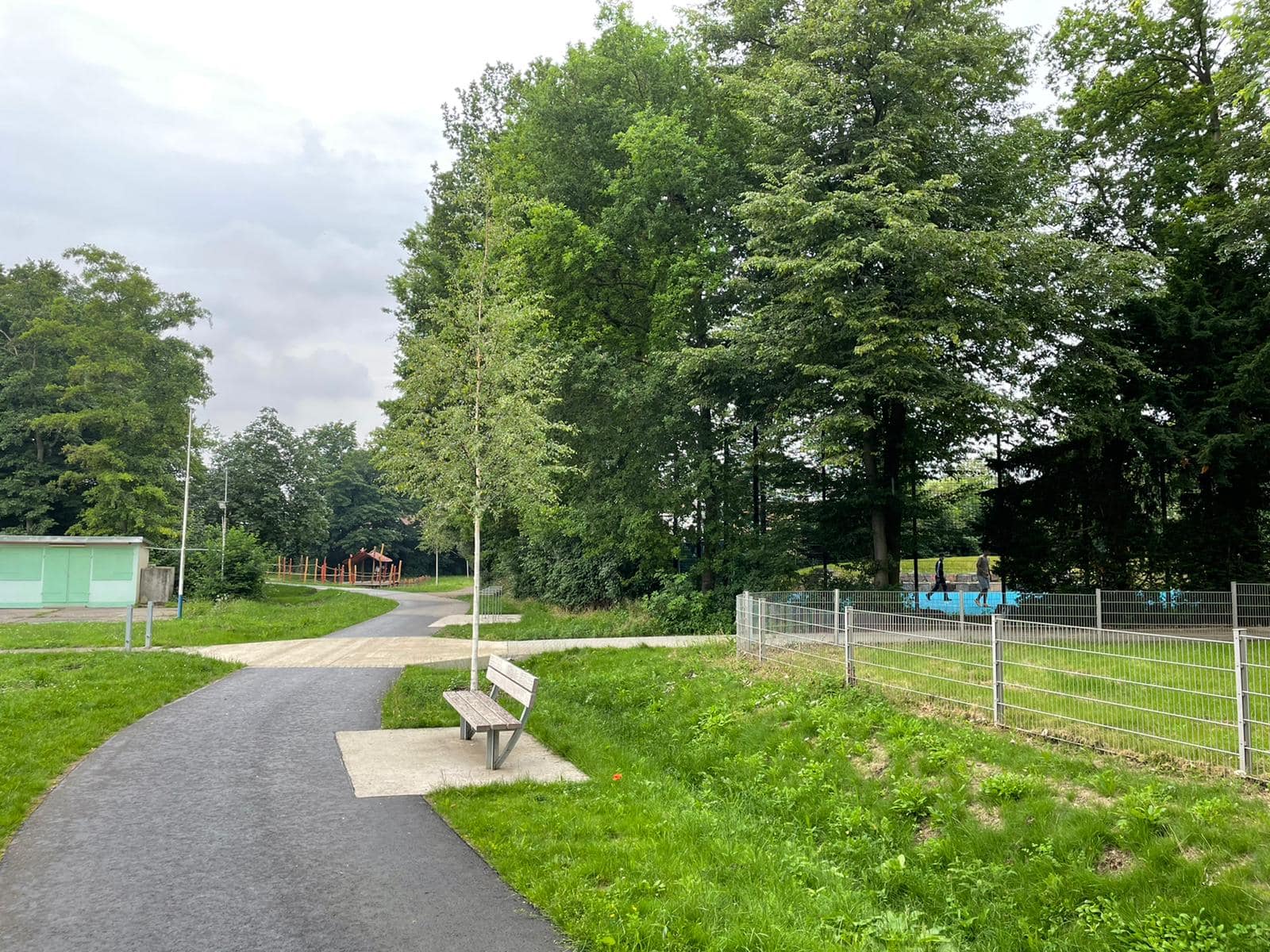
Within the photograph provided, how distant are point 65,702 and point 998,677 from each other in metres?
11.1

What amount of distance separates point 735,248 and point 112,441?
111 ft

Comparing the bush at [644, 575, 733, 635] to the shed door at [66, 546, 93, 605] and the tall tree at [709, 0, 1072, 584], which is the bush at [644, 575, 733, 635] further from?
the shed door at [66, 546, 93, 605]

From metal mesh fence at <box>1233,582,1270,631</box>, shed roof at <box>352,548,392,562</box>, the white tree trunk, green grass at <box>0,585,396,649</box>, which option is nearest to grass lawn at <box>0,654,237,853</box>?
green grass at <box>0,585,396,649</box>

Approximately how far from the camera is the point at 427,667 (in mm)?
14789

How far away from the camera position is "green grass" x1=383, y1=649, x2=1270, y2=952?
479 centimetres

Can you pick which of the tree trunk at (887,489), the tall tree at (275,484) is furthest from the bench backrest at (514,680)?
the tall tree at (275,484)

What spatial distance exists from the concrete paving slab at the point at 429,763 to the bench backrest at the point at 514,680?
0.65 meters

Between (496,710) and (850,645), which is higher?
(850,645)

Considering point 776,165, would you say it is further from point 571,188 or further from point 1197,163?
point 1197,163

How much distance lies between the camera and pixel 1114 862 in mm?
5594

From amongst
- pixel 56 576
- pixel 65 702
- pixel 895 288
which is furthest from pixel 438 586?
pixel 65 702

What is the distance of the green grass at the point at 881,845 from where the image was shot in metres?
4.79

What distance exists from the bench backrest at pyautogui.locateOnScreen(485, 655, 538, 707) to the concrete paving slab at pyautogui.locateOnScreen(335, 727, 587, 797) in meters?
0.65

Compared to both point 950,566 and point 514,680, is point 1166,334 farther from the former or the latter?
point 950,566
